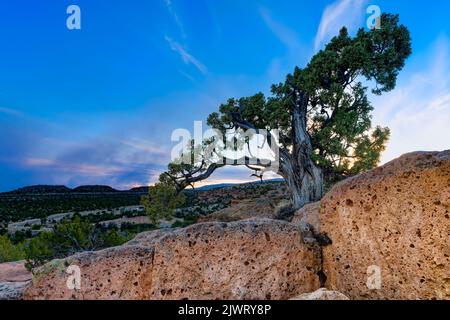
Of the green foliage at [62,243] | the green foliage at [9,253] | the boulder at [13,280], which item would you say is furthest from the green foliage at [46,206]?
the green foliage at [62,243]

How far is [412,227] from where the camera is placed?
4.00 metres

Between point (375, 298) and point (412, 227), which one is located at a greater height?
point (412, 227)

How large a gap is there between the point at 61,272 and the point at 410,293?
475 cm

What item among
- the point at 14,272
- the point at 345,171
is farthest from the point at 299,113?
the point at 14,272

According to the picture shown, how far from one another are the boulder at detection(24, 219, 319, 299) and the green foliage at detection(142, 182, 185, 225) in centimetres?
1645

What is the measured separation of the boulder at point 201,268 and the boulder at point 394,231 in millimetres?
562

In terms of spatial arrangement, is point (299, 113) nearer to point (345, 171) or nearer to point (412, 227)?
point (345, 171)

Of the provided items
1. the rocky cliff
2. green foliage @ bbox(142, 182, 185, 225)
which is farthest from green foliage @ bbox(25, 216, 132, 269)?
green foliage @ bbox(142, 182, 185, 225)

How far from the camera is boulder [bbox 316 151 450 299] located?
12.5 ft

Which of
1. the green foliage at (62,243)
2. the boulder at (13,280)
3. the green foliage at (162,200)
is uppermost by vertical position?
the green foliage at (162,200)

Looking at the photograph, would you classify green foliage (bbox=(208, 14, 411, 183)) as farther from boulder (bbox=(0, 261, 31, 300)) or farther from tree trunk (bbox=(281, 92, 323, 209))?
boulder (bbox=(0, 261, 31, 300))

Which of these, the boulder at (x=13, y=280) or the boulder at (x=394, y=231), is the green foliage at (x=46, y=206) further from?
the boulder at (x=394, y=231)

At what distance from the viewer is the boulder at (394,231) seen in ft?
12.5

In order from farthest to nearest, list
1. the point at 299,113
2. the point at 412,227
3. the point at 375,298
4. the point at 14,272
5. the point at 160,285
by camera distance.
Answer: the point at 299,113
the point at 14,272
the point at 160,285
the point at 375,298
the point at 412,227
